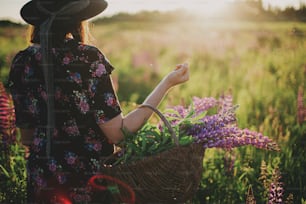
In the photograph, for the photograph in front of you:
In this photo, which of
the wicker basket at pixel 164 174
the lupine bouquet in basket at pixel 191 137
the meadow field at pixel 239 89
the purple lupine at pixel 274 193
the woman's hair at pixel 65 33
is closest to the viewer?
the wicker basket at pixel 164 174

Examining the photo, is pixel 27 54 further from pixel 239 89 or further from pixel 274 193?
pixel 239 89

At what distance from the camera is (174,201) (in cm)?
189

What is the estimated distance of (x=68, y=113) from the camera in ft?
6.82

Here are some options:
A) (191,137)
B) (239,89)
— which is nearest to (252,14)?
(239,89)

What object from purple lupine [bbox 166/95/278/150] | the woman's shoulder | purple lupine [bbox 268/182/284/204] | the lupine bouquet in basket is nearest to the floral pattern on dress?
the lupine bouquet in basket

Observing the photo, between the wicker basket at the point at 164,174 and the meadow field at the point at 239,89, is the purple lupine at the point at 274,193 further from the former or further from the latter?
the wicker basket at the point at 164,174

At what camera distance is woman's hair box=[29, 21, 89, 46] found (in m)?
2.06

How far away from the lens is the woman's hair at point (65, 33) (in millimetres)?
2059

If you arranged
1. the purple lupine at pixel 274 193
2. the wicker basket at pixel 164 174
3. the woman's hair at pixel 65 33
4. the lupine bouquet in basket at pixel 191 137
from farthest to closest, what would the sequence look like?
the purple lupine at pixel 274 193, the woman's hair at pixel 65 33, the lupine bouquet in basket at pixel 191 137, the wicker basket at pixel 164 174

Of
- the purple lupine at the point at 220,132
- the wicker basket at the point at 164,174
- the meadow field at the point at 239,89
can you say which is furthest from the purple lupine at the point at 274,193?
the wicker basket at the point at 164,174

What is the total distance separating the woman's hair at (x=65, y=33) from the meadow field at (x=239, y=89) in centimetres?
19

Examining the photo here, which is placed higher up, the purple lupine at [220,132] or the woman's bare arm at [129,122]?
the woman's bare arm at [129,122]

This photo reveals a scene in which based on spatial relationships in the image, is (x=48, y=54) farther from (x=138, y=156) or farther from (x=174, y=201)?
(x=174, y=201)

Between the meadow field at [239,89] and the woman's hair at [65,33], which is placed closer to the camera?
the woman's hair at [65,33]
